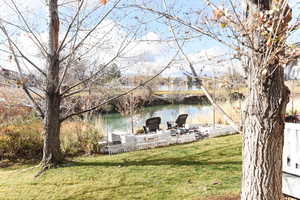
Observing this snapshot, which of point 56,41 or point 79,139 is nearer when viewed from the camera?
point 56,41

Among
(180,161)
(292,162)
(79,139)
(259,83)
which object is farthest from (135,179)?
(79,139)

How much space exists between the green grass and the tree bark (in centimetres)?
149

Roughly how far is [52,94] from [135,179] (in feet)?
8.08

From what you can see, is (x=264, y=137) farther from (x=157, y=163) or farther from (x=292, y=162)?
(x=157, y=163)

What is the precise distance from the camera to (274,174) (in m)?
2.01

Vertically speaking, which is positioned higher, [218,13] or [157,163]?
[218,13]

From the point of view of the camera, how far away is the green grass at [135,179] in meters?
3.66

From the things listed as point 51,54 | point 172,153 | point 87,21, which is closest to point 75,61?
point 51,54

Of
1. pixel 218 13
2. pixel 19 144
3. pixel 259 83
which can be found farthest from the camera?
pixel 19 144

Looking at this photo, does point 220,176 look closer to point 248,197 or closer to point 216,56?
point 248,197

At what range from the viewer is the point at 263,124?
1.94m

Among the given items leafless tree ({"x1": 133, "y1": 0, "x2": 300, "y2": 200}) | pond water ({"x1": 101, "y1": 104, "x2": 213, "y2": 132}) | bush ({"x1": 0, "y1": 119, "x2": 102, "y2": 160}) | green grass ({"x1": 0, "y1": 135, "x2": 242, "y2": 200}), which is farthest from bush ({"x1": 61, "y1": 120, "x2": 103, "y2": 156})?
leafless tree ({"x1": 133, "y1": 0, "x2": 300, "y2": 200})

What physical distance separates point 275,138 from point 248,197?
1.87 feet

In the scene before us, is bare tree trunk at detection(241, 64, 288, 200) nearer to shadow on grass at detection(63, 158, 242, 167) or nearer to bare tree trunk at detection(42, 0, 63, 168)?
shadow on grass at detection(63, 158, 242, 167)
